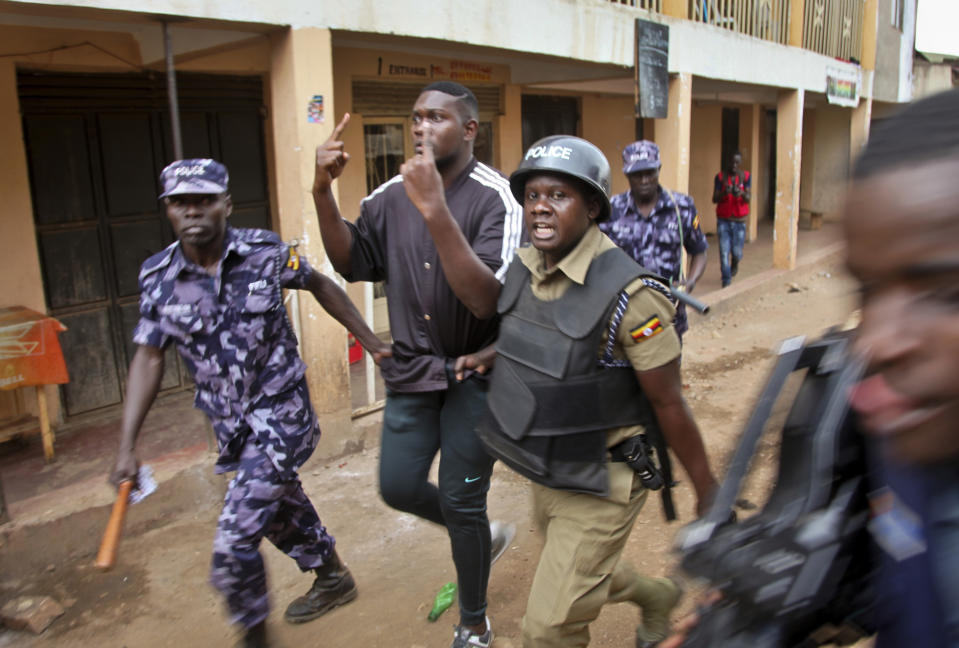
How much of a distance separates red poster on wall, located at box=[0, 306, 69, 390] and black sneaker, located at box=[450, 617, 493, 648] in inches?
117

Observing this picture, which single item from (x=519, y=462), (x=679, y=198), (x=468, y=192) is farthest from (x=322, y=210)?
(x=679, y=198)

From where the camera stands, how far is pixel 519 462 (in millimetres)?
2268

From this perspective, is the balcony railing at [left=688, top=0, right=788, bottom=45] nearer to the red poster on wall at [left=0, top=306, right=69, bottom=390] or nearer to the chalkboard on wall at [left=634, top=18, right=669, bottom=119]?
the chalkboard on wall at [left=634, top=18, right=669, bottom=119]

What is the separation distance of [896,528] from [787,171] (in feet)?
35.5

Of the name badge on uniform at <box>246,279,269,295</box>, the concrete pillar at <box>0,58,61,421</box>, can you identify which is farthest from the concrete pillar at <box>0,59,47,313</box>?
the name badge on uniform at <box>246,279,269,295</box>

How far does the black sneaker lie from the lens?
287cm

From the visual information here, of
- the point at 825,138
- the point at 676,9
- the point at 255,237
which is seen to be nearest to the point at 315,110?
the point at 255,237

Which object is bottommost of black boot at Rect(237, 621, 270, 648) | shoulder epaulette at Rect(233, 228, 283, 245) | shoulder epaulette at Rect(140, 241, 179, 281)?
black boot at Rect(237, 621, 270, 648)

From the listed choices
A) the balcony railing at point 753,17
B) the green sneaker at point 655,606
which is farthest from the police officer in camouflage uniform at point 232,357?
the balcony railing at point 753,17

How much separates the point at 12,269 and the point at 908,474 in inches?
203

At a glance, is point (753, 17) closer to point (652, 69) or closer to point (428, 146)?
point (652, 69)

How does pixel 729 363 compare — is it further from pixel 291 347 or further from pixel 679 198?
pixel 291 347

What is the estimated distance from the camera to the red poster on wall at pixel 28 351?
436 centimetres

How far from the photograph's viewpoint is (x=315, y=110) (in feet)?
14.8
